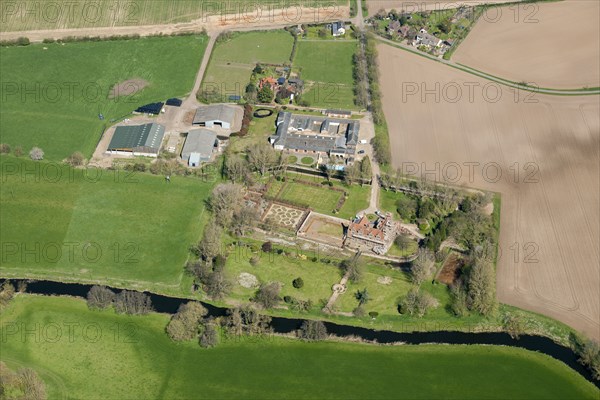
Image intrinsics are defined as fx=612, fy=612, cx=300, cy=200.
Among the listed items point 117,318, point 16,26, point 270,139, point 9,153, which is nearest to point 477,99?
point 270,139

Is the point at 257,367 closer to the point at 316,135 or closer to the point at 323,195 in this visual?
the point at 323,195

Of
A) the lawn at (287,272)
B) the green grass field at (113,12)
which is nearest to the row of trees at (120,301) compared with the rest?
the lawn at (287,272)

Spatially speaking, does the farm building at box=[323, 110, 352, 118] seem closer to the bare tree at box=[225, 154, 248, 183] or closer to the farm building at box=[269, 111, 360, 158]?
the farm building at box=[269, 111, 360, 158]

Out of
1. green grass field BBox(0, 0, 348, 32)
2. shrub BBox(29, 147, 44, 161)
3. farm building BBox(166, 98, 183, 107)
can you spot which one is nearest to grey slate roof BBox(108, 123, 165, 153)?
farm building BBox(166, 98, 183, 107)

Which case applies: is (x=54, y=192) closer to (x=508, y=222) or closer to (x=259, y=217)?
(x=259, y=217)

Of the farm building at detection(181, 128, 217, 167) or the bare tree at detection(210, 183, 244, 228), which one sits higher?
the farm building at detection(181, 128, 217, 167)

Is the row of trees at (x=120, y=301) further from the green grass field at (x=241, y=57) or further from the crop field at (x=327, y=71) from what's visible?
the crop field at (x=327, y=71)
